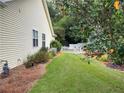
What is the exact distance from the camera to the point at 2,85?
28.9 ft

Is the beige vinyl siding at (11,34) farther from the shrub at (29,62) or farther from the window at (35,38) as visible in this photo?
the window at (35,38)

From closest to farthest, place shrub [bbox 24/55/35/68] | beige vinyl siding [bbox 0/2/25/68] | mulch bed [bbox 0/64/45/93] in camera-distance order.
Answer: mulch bed [bbox 0/64/45/93] → beige vinyl siding [bbox 0/2/25/68] → shrub [bbox 24/55/35/68]

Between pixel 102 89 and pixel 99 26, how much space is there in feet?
9.51

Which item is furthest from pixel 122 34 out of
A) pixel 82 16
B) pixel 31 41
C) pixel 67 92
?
pixel 31 41

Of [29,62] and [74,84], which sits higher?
[29,62]

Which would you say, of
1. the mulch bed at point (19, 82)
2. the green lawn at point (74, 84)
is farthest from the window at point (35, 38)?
the green lawn at point (74, 84)

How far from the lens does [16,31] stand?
518 inches

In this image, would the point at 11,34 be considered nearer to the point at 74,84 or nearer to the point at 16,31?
the point at 16,31

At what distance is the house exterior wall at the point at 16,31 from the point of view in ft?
37.2

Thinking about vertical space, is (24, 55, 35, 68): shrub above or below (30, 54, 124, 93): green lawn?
above

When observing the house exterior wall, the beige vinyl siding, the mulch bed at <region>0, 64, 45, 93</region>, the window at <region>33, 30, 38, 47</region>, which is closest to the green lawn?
the mulch bed at <region>0, 64, 45, 93</region>

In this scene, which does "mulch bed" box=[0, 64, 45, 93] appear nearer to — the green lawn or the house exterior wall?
the green lawn

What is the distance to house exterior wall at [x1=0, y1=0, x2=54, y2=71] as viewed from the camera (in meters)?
11.4

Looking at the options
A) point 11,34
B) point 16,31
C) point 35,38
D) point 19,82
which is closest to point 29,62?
point 16,31
